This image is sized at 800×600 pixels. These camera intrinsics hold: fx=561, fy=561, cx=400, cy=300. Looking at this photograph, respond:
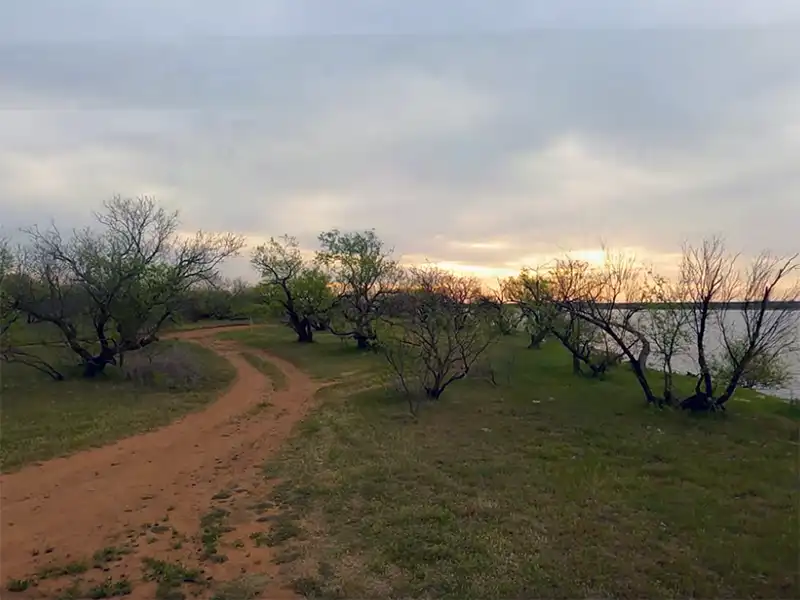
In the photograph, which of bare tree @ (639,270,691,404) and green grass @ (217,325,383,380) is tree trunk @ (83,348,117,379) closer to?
green grass @ (217,325,383,380)

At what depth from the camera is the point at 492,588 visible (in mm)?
4930

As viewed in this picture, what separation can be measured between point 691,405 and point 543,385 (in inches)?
208

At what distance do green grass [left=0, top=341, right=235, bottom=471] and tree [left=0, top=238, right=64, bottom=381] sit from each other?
0.46m

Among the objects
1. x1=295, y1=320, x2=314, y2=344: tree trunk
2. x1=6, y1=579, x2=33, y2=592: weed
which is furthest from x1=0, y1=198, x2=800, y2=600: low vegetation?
x1=295, y1=320, x2=314, y2=344: tree trunk

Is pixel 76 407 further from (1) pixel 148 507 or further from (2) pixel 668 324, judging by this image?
(2) pixel 668 324

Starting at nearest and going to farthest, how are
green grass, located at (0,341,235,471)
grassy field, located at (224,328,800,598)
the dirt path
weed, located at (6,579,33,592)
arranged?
weed, located at (6,579,33,592)
grassy field, located at (224,328,800,598)
the dirt path
green grass, located at (0,341,235,471)

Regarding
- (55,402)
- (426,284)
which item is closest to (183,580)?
(55,402)

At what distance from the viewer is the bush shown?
59.7 ft

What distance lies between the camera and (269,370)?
74.8 feet

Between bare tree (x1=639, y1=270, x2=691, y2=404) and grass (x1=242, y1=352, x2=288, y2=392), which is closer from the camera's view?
bare tree (x1=639, y1=270, x2=691, y2=404)

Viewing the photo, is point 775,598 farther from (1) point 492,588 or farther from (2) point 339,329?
(2) point 339,329

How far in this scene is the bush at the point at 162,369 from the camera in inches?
716

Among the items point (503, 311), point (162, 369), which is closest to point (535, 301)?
point (503, 311)

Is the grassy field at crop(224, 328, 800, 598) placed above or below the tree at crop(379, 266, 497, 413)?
below
